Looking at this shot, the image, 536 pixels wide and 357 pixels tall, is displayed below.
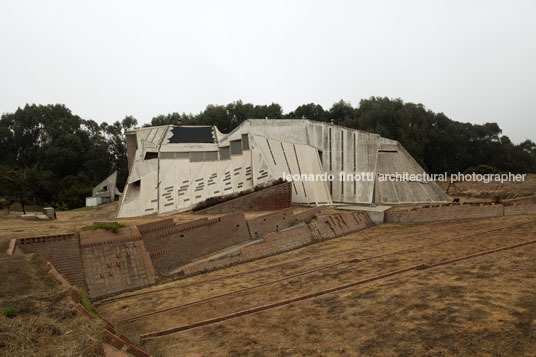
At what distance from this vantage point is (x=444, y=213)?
17.0 m

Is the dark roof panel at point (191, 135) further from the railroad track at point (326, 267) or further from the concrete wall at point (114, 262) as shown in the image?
the railroad track at point (326, 267)

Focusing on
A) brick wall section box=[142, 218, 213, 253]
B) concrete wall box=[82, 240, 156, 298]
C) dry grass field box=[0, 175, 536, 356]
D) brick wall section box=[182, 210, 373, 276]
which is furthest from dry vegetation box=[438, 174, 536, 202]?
concrete wall box=[82, 240, 156, 298]

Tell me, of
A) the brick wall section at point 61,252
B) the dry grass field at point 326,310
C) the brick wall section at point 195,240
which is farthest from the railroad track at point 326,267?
the brick wall section at point 195,240

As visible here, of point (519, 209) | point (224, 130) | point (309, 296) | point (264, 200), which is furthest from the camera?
point (224, 130)

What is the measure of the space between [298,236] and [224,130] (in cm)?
2990

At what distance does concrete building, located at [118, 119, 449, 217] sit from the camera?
768 inches

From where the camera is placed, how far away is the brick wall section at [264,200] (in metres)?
17.2

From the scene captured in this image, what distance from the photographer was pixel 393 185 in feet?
73.5

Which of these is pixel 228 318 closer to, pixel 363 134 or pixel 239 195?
pixel 239 195

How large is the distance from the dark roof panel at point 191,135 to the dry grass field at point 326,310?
11755mm

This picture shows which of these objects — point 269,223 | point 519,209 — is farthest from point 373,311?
point 519,209

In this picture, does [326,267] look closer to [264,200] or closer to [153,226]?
[153,226]

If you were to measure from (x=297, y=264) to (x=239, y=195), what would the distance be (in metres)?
6.95

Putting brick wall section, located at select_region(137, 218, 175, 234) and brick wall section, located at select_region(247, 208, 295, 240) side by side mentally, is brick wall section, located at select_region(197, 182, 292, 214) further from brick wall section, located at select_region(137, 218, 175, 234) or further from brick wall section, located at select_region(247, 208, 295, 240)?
brick wall section, located at select_region(137, 218, 175, 234)
